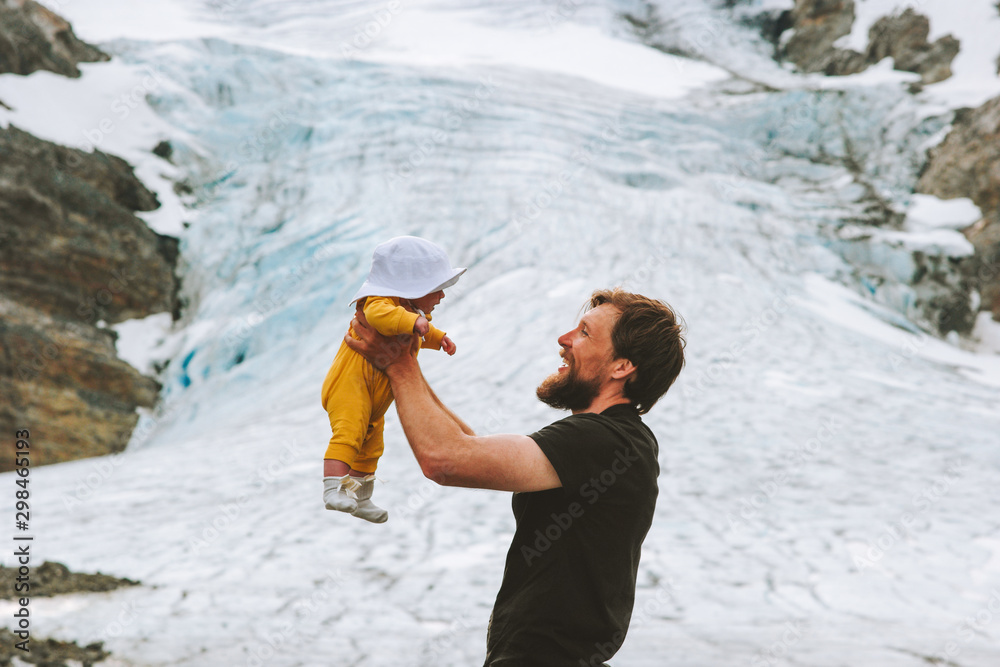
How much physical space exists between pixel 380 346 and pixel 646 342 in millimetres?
766

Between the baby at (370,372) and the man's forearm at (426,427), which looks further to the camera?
the baby at (370,372)

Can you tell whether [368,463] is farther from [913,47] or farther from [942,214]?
[913,47]

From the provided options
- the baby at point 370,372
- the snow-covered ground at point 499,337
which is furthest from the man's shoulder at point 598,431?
the snow-covered ground at point 499,337

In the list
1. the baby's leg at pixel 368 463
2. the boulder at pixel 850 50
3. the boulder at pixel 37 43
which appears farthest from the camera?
the boulder at pixel 850 50

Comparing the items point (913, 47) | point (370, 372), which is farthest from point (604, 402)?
point (913, 47)

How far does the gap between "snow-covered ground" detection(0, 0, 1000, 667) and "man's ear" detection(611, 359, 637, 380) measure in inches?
109

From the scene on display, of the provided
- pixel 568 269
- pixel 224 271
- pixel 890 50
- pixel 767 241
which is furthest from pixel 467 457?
pixel 890 50

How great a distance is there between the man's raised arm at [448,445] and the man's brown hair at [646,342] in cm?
45

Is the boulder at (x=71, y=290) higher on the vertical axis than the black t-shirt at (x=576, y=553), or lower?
lower

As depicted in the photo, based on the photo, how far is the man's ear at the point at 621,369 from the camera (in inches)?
85.1

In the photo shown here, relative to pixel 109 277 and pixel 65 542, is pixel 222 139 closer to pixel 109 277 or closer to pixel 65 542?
pixel 109 277

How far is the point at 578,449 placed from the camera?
1924mm

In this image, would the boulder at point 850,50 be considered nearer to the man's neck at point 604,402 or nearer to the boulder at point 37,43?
the boulder at point 37,43

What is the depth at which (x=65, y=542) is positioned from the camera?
242 inches
